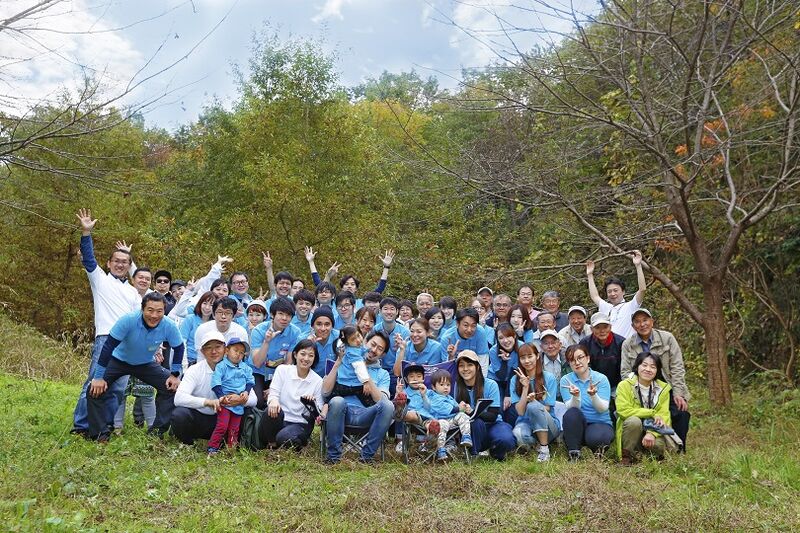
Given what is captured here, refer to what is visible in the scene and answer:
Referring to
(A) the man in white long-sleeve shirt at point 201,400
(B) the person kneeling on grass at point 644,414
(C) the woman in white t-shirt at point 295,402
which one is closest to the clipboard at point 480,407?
(B) the person kneeling on grass at point 644,414

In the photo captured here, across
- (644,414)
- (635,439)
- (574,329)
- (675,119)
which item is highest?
(675,119)

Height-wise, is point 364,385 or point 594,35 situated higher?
point 594,35

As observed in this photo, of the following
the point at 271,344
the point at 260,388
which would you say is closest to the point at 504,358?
the point at 271,344

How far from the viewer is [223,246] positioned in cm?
1992

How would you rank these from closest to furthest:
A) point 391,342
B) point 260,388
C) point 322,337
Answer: point 322,337
point 260,388
point 391,342

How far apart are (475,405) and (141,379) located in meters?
3.14

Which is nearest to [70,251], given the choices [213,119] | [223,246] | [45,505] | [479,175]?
[223,246]

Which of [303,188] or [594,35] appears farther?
[303,188]

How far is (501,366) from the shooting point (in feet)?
25.1

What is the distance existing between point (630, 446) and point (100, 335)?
16.3ft

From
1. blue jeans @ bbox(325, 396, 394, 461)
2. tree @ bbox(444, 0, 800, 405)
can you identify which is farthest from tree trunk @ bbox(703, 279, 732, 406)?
blue jeans @ bbox(325, 396, 394, 461)

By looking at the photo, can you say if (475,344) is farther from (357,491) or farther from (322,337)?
(357,491)

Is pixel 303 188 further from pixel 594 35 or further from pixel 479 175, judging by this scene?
pixel 594 35

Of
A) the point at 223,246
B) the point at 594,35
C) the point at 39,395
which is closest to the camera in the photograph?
the point at 594,35
